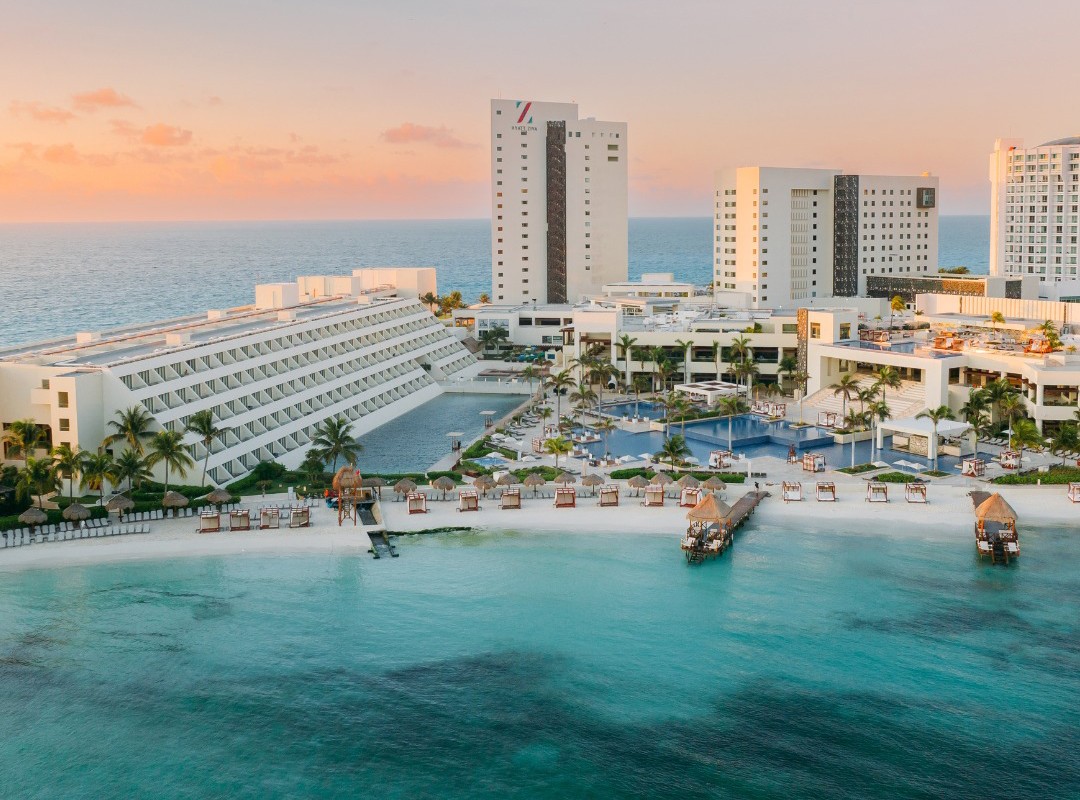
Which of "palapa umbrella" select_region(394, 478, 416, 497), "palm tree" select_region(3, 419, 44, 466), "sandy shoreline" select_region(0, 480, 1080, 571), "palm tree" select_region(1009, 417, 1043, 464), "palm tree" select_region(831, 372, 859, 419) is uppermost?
"palm tree" select_region(831, 372, 859, 419)

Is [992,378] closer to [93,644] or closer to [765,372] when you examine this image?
[765,372]

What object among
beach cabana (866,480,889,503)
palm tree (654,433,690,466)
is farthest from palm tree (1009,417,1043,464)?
palm tree (654,433,690,466)

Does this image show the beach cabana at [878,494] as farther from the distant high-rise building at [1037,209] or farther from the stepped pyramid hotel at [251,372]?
the distant high-rise building at [1037,209]

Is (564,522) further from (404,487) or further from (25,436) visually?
(25,436)

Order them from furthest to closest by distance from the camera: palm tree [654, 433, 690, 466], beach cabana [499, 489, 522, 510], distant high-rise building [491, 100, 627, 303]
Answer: distant high-rise building [491, 100, 627, 303] < palm tree [654, 433, 690, 466] < beach cabana [499, 489, 522, 510]

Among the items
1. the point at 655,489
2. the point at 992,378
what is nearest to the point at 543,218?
the point at 992,378

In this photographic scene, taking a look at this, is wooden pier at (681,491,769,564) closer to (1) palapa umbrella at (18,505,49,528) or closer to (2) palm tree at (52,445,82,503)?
(2) palm tree at (52,445,82,503)
